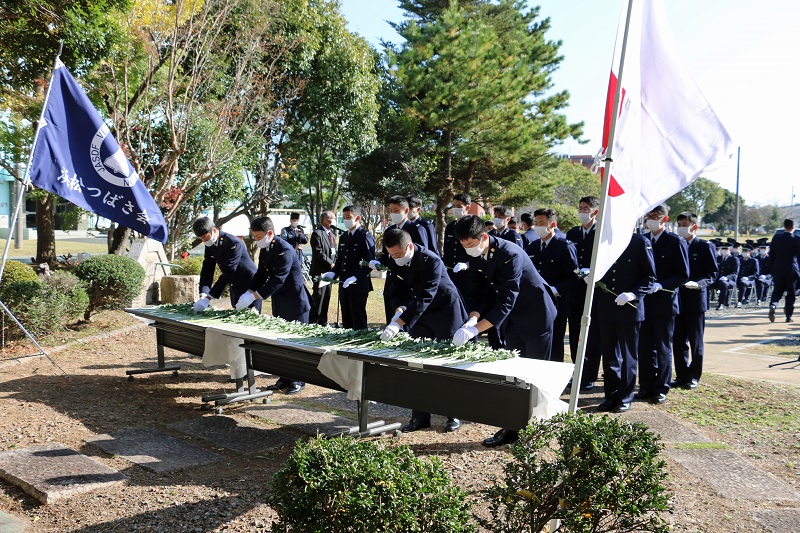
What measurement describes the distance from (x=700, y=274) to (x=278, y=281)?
5027 mm

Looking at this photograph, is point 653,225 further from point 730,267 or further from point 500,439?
point 730,267

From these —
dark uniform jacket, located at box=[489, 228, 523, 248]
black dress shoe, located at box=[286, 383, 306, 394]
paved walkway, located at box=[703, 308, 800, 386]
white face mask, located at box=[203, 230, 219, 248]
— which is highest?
dark uniform jacket, located at box=[489, 228, 523, 248]

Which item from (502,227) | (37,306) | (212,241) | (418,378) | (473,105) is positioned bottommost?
(418,378)

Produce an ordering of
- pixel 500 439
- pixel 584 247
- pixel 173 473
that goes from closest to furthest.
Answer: pixel 173 473 → pixel 500 439 → pixel 584 247

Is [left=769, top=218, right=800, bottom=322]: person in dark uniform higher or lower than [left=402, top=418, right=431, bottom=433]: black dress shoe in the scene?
higher

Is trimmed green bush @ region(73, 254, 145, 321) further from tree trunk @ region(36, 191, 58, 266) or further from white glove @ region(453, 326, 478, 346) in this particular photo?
white glove @ region(453, 326, 478, 346)

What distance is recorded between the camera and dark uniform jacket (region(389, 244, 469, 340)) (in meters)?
5.93

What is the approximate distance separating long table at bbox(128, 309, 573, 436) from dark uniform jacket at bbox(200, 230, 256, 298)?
60.4 inches

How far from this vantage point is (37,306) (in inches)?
360

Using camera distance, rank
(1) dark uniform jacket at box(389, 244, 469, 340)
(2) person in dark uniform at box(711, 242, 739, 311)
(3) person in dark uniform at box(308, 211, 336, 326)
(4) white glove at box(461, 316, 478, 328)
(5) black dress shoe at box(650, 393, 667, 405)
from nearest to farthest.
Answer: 1. (4) white glove at box(461, 316, 478, 328)
2. (1) dark uniform jacket at box(389, 244, 469, 340)
3. (5) black dress shoe at box(650, 393, 667, 405)
4. (3) person in dark uniform at box(308, 211, 336, 326)
5. (2) person in dark uniform at box(711, 242, 739, 311)

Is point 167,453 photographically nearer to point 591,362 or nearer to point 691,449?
point 691,449

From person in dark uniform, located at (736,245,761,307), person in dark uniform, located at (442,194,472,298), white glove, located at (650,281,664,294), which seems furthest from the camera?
person in dark uniform, located at (736,245,761,307)

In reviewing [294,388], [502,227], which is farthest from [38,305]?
[502,227]

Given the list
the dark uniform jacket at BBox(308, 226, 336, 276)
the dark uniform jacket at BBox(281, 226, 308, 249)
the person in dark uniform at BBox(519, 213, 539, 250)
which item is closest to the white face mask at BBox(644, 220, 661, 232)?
the person in dark uniform at BBox(519, 213, 539, 250)
